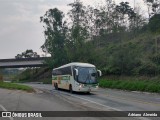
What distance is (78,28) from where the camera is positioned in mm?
72562

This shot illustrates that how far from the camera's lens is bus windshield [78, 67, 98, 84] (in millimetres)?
34728

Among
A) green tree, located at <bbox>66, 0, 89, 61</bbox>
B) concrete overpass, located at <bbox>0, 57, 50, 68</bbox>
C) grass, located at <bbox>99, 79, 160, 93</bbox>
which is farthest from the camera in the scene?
concrete overpass, located at <bbox>0, 57, 50, 68</bbox>

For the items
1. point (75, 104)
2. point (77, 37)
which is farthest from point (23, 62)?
point (75, 104)

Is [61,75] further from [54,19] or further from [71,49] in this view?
[54,19]

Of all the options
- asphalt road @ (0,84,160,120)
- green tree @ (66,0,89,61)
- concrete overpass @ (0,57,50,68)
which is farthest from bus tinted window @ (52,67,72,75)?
concrete overpass @ (0,57,50,68)

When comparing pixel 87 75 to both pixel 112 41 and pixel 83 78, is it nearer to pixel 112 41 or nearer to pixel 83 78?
pixel 83 78

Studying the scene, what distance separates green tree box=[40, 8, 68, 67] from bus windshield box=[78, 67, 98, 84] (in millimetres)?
49951

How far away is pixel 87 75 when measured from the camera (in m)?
34.9

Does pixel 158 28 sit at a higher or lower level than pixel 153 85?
higher

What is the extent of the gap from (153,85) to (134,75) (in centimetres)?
1338

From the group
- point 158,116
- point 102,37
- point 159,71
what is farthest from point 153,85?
point 102,37

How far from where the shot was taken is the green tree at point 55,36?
86.4 meters

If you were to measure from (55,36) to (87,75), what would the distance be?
5485cm

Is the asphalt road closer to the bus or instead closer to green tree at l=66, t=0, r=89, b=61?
the bus
